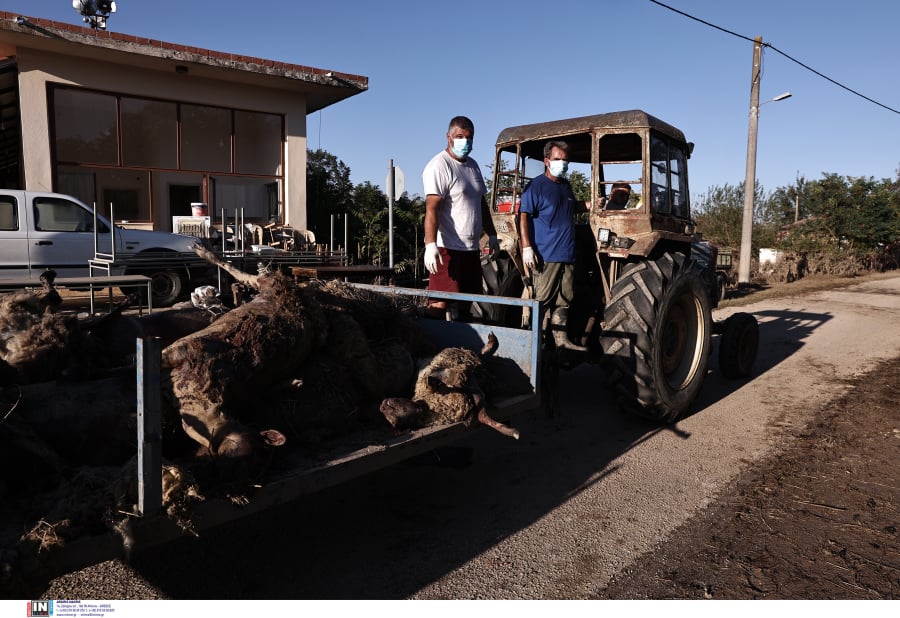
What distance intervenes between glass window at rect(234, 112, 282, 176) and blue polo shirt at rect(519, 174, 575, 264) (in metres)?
10.9

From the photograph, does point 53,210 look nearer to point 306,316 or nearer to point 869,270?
point 306,316

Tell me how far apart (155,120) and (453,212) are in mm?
11643

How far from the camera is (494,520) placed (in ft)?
10.9

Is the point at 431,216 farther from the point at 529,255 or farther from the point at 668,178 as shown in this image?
the point at 668,178

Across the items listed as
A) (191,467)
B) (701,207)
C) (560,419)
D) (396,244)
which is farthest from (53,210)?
(701,207)

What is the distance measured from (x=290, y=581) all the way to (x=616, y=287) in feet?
10.3

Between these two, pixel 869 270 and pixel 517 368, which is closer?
pixel 517 368

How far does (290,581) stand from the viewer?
8.87ft

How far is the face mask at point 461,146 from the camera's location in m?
4.53

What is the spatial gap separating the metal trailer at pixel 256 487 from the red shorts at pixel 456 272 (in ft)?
3.40

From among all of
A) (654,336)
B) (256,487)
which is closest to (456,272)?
(654,336)

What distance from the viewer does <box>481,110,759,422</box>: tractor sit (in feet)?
14.9

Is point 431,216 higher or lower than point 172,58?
lower

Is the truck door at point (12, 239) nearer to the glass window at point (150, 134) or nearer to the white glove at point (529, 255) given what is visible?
the glass window at point (150, 134)
